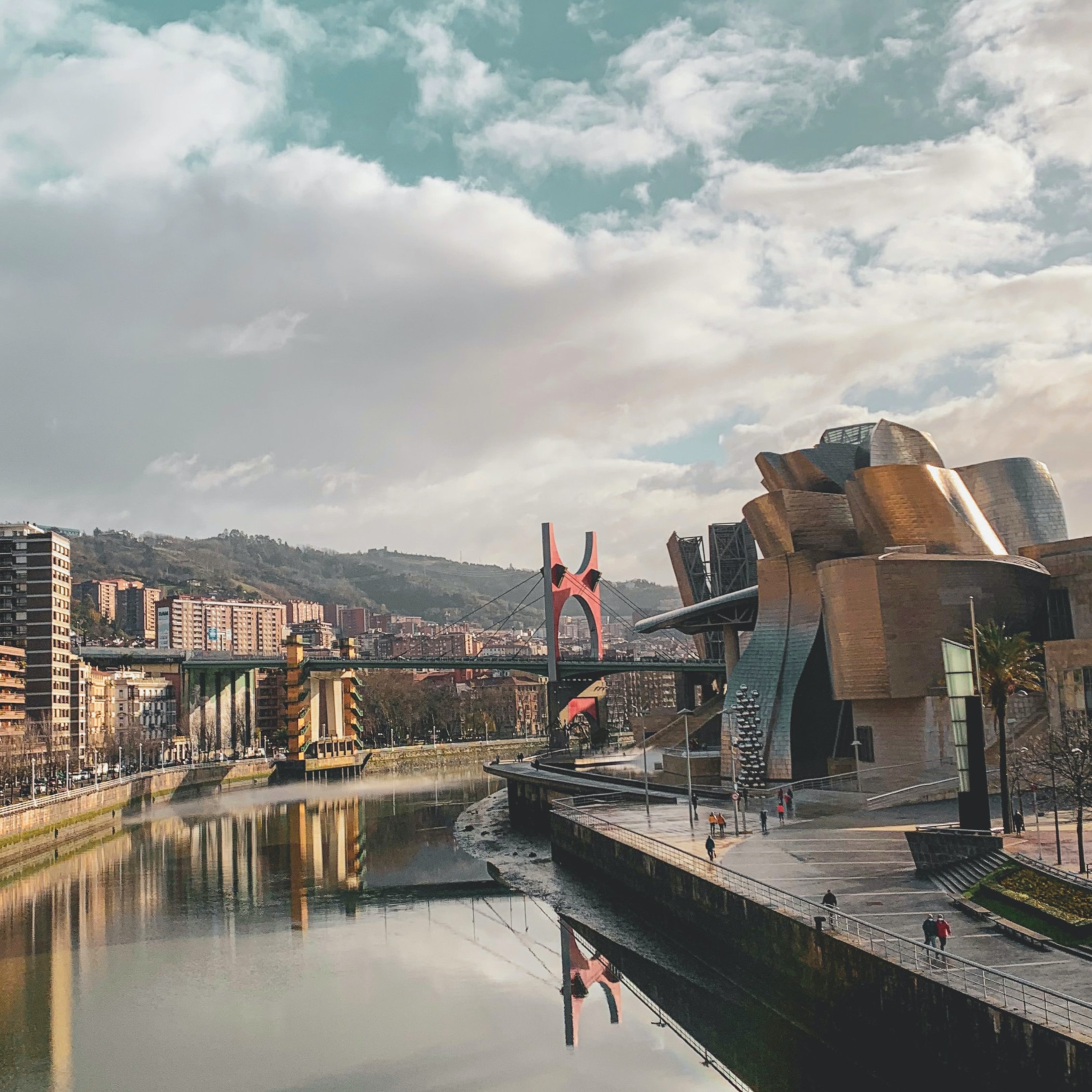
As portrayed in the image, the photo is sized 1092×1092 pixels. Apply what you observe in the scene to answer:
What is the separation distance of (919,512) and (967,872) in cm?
2052

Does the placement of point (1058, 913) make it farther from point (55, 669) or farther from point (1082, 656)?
point (55, 669)

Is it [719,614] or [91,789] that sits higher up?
[719,614]

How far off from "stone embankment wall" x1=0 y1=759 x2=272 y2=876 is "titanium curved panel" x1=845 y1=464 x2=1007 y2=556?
3281 cm

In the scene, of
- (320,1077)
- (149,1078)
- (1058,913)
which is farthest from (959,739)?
(149,1078)

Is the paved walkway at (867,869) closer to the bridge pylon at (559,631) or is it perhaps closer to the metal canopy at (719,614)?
the metal canopy at (719,614)

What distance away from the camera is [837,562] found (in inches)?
1543

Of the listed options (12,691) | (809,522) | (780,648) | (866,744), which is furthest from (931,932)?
(12,691)

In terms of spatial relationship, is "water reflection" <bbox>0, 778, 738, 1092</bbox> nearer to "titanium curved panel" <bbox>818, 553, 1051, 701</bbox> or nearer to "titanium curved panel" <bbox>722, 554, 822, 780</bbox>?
"titanium curved panel" <bbox>722, 554, 822, 780</bbox>

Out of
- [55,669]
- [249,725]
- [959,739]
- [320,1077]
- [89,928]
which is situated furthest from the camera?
[249,725]

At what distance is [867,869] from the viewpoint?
24766 millimetres

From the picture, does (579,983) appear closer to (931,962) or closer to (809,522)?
(931,962)

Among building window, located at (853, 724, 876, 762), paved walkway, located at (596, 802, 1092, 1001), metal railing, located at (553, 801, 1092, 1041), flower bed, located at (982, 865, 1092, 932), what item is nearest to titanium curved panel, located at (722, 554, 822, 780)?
building window, located at (853, 724, 876, 762)

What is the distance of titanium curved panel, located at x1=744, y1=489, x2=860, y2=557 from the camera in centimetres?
4550

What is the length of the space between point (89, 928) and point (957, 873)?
22427mm
